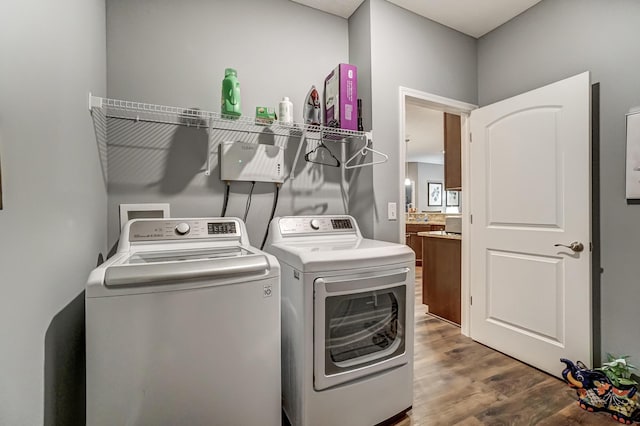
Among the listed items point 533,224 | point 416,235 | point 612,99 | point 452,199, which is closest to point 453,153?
point 533,224

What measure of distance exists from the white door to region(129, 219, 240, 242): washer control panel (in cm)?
202

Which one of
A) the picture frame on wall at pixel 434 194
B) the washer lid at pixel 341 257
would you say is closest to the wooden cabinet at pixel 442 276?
the washer lid at pixel 341 257

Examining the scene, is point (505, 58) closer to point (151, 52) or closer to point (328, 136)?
point (328, 136)

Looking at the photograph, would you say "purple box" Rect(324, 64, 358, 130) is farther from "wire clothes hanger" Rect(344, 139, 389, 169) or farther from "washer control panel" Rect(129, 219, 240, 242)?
"washer control panel" Rect(129, 219, 240, 242)

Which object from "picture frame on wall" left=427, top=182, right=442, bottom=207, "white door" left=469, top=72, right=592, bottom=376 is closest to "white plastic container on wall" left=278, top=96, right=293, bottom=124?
"white door" left=469, top=72, right=592, bottom=376

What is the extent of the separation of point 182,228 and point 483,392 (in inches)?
80.0

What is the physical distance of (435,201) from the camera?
9.53 m

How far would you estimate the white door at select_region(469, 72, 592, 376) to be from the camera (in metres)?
1.83

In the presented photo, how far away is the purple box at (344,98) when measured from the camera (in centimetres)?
192

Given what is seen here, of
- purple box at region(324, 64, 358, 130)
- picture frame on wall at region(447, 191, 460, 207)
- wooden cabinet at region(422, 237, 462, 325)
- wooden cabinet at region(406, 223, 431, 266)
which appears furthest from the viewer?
picture frame on wall at region(447, 191, 460, 207)

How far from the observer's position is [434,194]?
9.46 metres

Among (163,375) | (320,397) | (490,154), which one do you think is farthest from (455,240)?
(163,375)

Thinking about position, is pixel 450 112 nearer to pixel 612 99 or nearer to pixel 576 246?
pixel 612 99

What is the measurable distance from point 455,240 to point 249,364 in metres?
2.33
